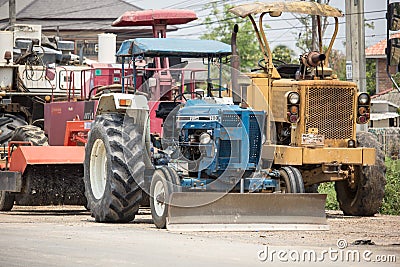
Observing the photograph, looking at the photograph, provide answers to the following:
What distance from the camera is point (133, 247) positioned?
11.0 metres

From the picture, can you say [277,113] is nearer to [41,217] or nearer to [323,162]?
[323,162]

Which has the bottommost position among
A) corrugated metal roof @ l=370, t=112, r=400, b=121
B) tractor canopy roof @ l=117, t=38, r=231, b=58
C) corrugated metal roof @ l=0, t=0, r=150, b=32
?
corrugated metal roof @ l=370, t=112, r=400, b=121

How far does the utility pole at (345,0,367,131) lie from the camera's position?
72.7ft

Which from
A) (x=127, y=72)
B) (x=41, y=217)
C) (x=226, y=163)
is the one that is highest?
(x=127, y=72)

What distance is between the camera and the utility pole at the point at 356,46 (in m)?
22.2

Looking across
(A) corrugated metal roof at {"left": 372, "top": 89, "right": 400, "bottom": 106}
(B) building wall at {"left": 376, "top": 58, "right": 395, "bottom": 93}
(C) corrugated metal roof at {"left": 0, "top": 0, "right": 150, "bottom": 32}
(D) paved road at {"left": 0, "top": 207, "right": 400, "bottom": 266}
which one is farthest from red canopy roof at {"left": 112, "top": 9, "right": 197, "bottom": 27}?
(B) building wall at {"left": 376, "top": 58, "right": 395, "bottom": 93}

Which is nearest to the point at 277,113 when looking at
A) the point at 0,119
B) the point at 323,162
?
the point at 323,162

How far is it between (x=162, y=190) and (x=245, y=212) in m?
1.18

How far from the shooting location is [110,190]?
14.1 metres

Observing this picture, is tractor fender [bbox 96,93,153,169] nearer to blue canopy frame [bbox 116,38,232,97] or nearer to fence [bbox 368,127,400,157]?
blue canopy frame [bbox 116,38,232,97]

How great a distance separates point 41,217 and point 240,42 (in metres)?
67.0

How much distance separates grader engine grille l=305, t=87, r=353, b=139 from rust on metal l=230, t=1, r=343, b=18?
4.34ft

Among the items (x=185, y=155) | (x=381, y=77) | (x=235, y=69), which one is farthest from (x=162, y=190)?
(x=381, y=77)

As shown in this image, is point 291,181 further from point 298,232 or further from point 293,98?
point 293,98
